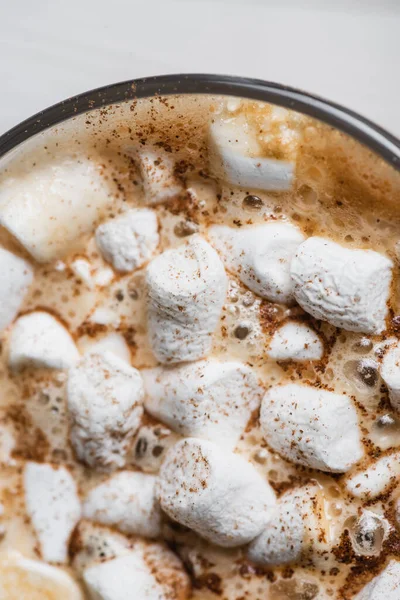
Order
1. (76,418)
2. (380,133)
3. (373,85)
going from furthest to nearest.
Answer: (373,85) < (76,418) < (380,133)

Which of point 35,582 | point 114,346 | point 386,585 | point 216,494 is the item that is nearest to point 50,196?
point 114,346

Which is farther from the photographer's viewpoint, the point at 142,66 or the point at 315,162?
the point at 142,66

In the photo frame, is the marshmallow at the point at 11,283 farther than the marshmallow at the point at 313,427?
Yes

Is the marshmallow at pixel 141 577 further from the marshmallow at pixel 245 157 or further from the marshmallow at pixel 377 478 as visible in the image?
the marshmallow at pixel 245 157

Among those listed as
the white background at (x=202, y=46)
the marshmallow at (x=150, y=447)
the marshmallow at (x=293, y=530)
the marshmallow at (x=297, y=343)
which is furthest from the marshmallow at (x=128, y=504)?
the white background at (x=202, y=46)

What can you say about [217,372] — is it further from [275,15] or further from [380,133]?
[275,15]

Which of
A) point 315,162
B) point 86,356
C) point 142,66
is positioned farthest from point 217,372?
point 142,66

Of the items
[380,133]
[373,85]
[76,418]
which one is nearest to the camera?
[380,133]
